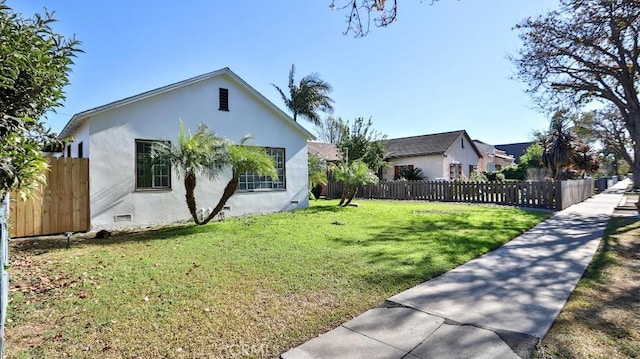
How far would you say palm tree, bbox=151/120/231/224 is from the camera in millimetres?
8992

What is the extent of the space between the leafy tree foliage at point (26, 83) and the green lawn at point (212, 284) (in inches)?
68.1

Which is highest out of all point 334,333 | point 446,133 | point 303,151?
point 446,133

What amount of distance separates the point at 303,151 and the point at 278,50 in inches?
195

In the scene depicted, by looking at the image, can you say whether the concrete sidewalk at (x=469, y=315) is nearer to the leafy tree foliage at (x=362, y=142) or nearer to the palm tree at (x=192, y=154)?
the palm tree at (x=192, y=154)

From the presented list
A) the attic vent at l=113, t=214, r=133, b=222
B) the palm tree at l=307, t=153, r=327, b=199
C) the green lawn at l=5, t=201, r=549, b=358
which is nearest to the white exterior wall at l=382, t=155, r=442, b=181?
the palm tree at l=307, t=153, r=327, b=199

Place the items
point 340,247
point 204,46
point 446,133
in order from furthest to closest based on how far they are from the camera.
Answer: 1. point 446,133
2. point 204,46
3. point 340,247

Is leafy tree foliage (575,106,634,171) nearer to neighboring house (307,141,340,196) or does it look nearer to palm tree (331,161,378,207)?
neighboring house (307,141,340,196)

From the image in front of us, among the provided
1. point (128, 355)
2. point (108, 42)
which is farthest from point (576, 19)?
point (108, 42)

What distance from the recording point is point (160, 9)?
32.9ft

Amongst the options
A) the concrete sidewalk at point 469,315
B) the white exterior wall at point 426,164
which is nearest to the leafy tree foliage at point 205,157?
the concrete sidewalk at point 469,315

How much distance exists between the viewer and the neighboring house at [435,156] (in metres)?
27.9

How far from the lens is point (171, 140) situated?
10688 millimetres

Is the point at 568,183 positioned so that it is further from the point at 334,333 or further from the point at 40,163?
→ the point at 40,163

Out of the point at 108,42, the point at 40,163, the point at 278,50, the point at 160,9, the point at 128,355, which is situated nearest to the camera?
the point at 128,355
